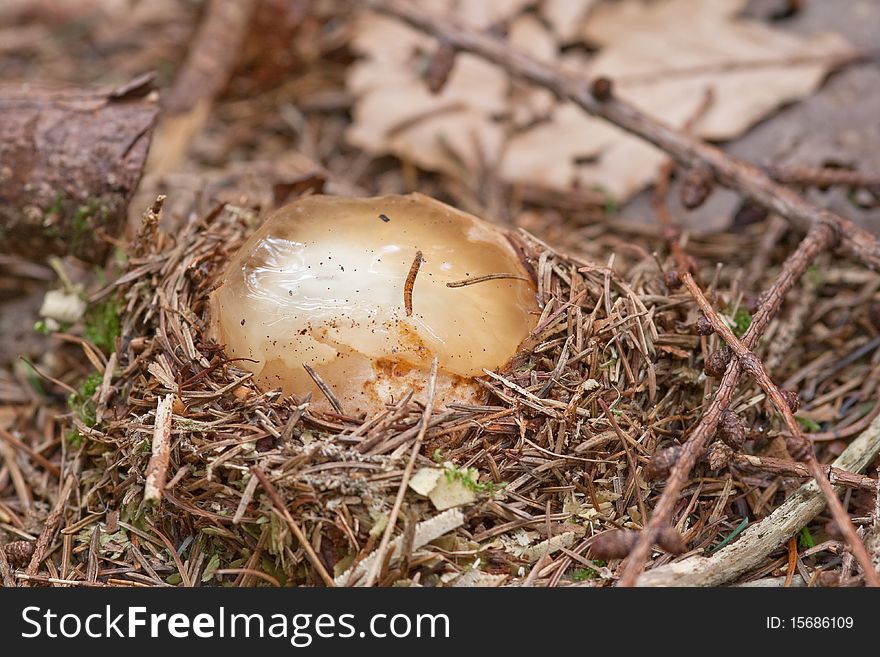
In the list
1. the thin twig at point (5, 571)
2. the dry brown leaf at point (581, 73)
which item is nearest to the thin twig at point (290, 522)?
the thin twig at point (5, 571)

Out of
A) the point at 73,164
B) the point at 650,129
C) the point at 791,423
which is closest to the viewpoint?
the point at 791,423

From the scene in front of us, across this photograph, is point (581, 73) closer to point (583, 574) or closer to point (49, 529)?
point (583, 574)

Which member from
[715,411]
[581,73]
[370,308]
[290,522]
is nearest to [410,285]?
[370,308]

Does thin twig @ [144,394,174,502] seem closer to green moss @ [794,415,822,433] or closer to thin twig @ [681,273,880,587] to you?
thin twig @ [681,273,880,587]

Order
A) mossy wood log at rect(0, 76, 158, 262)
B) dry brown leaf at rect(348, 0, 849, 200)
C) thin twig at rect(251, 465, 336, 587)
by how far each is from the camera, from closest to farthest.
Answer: thin twig at rect(251, 465, 336, 587)
mossy wood log at rect(0, 76, 158, 262)
dry brown leaf at rect(348, 0, 849, 200)

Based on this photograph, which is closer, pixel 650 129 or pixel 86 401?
pixel 86 401

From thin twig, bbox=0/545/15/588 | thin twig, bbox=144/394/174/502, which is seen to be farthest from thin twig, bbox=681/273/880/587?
thin twig, bbox=0/545/15/588
